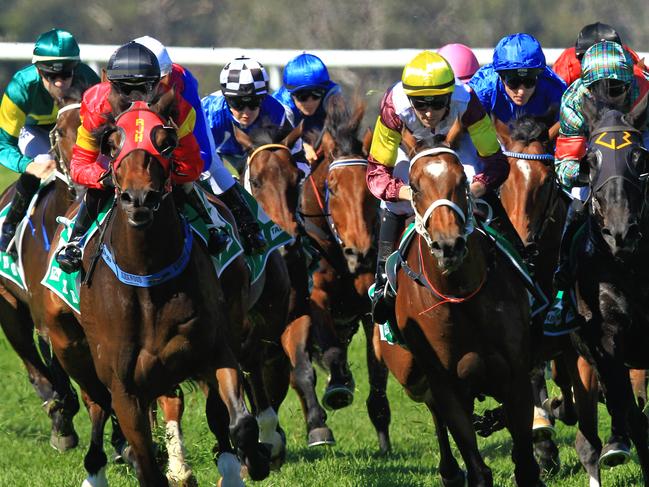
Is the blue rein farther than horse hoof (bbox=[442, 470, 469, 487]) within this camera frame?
No

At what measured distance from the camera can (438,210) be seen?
636 centimetres

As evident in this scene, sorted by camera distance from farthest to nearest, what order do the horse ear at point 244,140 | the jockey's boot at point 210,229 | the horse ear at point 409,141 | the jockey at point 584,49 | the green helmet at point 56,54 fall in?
the horse ear at point 244,140
the jockey at point 584,49
the green helmet at point 56,54
the jockey's boot at point 210,229
the horse ear at point 409,141

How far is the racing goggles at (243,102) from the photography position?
10133 millimetres

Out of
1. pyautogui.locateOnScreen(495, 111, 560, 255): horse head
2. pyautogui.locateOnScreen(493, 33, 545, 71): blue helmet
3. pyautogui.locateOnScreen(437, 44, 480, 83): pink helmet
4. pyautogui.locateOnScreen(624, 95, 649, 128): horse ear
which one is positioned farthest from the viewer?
pyautogui.locateOnScreen(437, 44, 480, 83): pink helmet

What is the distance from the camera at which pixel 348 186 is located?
1005 centimetres

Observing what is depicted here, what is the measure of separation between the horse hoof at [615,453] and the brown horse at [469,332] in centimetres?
52

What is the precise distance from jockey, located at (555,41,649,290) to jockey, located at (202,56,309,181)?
291 centimetres

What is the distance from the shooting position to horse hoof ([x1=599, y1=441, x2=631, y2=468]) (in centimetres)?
723

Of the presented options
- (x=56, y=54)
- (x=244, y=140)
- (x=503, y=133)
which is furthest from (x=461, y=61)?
(x=56, y=54)

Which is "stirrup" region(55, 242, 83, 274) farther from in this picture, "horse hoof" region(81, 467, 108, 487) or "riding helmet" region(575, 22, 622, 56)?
"riding helmet" region(575, 22, 622, 56)

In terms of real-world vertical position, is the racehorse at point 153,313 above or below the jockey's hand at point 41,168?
below

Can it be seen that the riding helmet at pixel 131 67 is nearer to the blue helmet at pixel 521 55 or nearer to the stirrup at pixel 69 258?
the stirrup at pixel 69 258

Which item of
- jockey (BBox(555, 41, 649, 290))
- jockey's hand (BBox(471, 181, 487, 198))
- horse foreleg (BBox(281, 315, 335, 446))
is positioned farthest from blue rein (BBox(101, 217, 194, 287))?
horse foreleg (BBox(281, 315, 335, 446))

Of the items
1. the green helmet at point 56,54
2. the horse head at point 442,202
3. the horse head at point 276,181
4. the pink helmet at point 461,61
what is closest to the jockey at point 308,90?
the pink helmet at point 461,61
